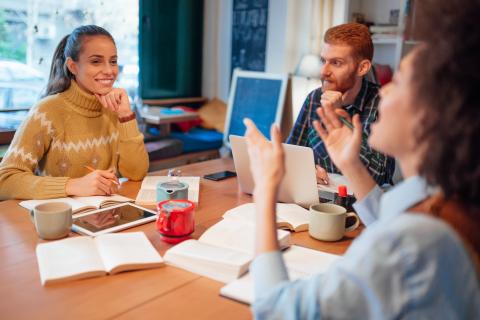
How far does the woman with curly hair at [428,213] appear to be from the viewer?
57 centimetres

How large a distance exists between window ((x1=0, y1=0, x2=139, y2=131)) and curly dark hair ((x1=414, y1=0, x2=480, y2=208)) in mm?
2893

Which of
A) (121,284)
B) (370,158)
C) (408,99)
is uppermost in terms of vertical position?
(408,99)

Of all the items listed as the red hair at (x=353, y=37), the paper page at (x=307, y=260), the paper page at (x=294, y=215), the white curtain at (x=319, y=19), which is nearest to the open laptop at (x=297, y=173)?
the paper page at (x=294, y=215)

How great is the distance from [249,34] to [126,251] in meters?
3.21

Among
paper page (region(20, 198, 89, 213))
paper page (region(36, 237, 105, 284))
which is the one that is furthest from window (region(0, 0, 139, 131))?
paper page (region(36, 237, 105, 284))

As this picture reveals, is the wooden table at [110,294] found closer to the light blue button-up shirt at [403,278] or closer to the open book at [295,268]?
the open book at [295,268]

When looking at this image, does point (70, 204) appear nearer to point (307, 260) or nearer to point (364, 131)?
point (307, 260)

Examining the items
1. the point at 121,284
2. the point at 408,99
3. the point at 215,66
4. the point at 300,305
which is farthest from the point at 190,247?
the point at 215,66

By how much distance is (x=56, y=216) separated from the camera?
3.85 feet

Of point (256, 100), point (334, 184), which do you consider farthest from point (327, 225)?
point (256, 100)

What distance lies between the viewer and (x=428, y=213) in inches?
26.4

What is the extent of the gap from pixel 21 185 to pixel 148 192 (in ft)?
1.34

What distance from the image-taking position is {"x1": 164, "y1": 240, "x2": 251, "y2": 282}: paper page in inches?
39.6

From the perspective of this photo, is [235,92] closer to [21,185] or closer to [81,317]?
[21,185]
